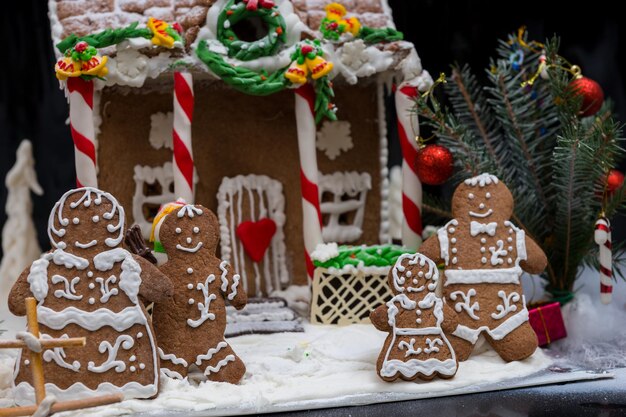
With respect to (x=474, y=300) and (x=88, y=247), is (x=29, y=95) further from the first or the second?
(x=474, y=300)

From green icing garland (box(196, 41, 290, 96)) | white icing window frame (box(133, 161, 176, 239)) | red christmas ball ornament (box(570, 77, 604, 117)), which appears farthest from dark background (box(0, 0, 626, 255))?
green icing garland (box(196, 41, 290, 96))

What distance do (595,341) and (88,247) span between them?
1730 millimetres

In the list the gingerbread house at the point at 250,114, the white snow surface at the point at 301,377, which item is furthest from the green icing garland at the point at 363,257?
the white snow surface at the point at 301,377

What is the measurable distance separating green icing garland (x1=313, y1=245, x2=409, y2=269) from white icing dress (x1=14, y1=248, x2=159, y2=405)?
0.94 metres

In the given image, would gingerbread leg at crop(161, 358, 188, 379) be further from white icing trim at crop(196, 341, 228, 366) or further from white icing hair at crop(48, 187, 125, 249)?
white icing hair at crop(48, 187, 125, 249)

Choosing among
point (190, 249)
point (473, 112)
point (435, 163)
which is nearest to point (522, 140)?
point (473, 112)

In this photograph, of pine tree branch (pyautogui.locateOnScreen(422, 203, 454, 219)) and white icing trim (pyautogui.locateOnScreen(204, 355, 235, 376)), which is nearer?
white icing trim (pyautogui.locateOnScreen(204, 355, 235, 376))

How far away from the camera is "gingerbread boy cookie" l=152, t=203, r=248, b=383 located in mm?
2316

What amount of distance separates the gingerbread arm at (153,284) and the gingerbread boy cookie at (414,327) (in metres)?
0.60

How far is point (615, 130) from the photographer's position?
278 cm

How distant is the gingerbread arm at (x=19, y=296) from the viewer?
214cm

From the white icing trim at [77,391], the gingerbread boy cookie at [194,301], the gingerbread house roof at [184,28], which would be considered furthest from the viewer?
the gingerbread house roof at [184,28]

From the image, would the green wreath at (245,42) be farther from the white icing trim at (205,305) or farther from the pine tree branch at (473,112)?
the white icing trim at (205,305)

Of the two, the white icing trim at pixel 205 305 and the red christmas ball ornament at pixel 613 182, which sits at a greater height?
the red christmas ball ornament at pixel 613 182
